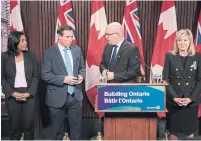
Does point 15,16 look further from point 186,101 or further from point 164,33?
point 186,101

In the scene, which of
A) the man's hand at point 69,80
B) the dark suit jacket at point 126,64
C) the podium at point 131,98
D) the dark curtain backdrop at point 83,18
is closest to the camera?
the podium at point 131,98

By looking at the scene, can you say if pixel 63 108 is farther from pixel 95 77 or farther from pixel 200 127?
pixel 200 127

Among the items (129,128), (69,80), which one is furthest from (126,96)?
(69,80)

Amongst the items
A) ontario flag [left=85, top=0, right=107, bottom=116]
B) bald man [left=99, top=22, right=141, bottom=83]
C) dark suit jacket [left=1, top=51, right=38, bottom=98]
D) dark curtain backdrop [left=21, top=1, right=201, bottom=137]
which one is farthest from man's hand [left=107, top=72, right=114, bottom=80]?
dark curtain backdrop [left=21, top=1, right=201, bottom=137]

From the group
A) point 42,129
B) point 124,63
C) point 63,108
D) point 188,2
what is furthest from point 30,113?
point 188,2

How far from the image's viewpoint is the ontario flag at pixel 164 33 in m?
4.54

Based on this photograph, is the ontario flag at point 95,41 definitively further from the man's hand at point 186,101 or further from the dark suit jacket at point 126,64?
the man's hand at point 186,101

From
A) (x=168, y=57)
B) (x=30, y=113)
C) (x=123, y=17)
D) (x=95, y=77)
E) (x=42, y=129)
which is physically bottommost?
(x=42, y=129)

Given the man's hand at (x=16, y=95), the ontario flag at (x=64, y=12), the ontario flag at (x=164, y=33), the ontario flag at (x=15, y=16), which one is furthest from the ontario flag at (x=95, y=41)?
the man's hand at (x=16, y=95)

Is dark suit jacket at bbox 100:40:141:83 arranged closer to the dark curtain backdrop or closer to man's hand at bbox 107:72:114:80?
man's hand at bbox 107:72:114:80

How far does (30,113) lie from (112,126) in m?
1.17

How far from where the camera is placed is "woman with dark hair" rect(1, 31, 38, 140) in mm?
3877

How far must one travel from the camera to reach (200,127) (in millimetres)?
4828

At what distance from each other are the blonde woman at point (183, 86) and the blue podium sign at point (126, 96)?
1.34 feet
